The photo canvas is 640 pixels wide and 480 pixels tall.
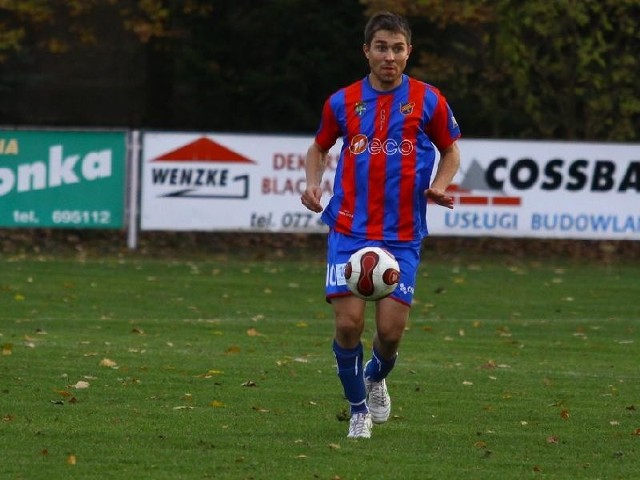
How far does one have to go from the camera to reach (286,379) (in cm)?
1074

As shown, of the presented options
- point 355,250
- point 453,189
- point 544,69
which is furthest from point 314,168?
point 544,69

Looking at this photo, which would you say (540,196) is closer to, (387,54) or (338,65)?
(338,65)

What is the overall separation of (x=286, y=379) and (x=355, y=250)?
2.89m

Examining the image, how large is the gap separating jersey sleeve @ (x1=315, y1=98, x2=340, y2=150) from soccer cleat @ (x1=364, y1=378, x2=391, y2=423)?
4.24 feet

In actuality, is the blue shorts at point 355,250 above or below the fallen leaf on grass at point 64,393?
above

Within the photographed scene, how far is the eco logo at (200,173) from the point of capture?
21.1m

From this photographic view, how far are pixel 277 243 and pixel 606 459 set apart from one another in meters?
15.8

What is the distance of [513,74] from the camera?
24.6 meters

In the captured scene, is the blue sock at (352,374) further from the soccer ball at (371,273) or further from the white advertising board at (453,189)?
the white advertising board at (453,189)

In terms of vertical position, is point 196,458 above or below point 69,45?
below

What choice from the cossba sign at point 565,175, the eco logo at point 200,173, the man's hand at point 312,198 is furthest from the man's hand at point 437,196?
the cossba sign at point 565,175

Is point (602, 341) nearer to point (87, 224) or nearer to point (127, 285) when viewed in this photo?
point (127, 285)

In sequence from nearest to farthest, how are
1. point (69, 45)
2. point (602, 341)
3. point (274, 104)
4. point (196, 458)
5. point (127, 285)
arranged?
point (196, 458) → point (602, 341) → point (127, 285) → point (274, 104) → point (69, 45)

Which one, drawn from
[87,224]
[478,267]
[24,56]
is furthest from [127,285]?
[24,56]
